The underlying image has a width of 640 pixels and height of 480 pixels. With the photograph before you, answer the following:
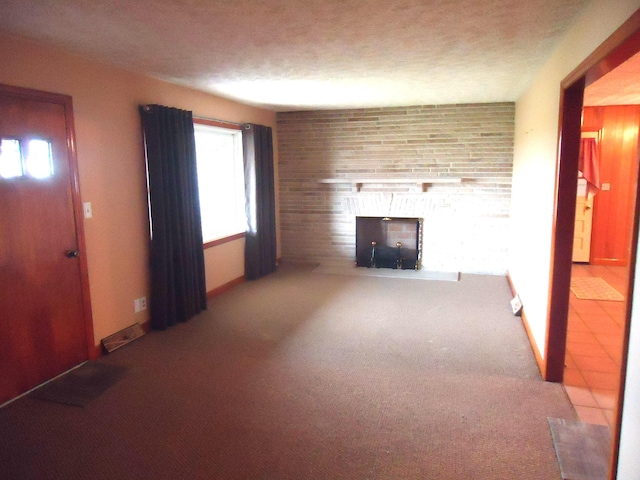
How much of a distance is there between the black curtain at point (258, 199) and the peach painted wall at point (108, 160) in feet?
4.37

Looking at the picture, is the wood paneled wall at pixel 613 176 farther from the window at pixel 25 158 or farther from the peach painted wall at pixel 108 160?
the window at pixel 25 158

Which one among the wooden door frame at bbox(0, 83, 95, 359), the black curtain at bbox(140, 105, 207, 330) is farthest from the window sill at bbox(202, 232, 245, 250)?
the wooden door frame at bbox(0, 83, 95, 359)

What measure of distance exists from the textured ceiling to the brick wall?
56.3 inches

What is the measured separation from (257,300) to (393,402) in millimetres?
2354

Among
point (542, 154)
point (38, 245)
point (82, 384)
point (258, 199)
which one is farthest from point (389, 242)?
point (38, 245)

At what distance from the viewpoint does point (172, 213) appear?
3.87m

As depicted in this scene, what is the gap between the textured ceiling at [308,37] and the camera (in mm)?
2170

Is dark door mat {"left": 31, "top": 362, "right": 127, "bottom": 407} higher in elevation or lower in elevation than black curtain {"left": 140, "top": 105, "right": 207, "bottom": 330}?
lower

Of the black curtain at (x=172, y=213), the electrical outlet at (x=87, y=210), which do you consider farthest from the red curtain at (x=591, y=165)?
the electrical outlet at (x=87, y=210)

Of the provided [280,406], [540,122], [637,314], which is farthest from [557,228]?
[280,406]

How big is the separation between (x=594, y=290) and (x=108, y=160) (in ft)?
17.2

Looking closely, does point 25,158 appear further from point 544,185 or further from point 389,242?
point 389,242

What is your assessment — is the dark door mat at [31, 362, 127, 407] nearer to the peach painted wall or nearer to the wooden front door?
the wooden front door

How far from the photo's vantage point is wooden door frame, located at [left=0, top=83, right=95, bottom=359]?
9.42 ft
